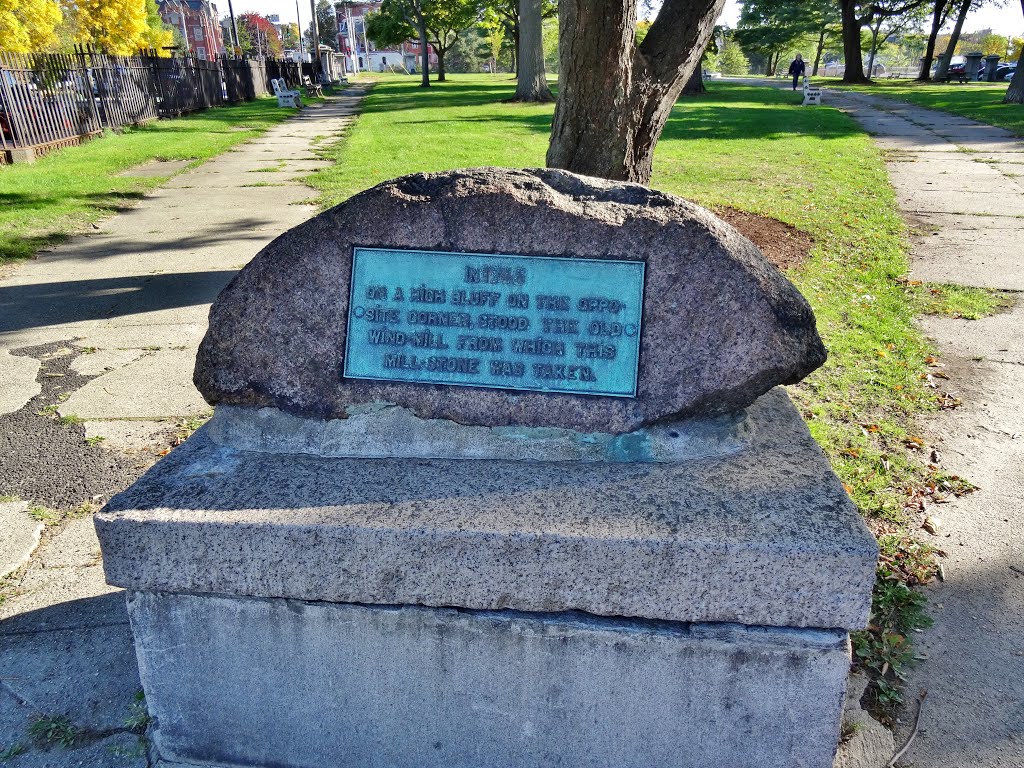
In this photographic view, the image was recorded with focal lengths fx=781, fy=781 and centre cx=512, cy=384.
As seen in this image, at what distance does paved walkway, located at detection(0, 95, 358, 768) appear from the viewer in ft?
7.97

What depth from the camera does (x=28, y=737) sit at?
229 cm

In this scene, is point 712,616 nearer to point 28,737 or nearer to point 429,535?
point 429,535

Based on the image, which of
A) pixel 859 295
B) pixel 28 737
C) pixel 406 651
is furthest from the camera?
pixel 859 295

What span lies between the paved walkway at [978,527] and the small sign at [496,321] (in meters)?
1.40

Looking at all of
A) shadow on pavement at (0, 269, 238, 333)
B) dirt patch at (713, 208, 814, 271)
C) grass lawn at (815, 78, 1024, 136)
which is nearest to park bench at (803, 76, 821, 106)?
grass lawn at (815, 78, 1024, 136)

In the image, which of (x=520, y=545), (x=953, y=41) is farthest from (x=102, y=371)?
(x=953, y=41)

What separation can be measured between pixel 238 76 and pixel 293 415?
33.2 m

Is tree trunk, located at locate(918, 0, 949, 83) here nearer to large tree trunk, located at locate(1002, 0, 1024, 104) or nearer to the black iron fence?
large tree trunk, located at locate(1002, 0, 1024, 104)

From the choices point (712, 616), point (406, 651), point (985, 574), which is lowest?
point (985, 574)

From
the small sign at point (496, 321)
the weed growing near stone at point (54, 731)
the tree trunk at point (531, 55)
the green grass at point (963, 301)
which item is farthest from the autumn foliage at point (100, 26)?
the weed growing near stone at point (54, 731)

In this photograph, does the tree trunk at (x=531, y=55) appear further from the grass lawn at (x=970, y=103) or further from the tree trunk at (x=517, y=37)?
the grass lawn at (x=970, y=103)

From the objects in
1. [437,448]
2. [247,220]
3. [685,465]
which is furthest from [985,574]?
[247,220]

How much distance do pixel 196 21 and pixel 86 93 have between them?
272 feet

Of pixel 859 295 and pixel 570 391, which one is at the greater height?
pixel 570 391
